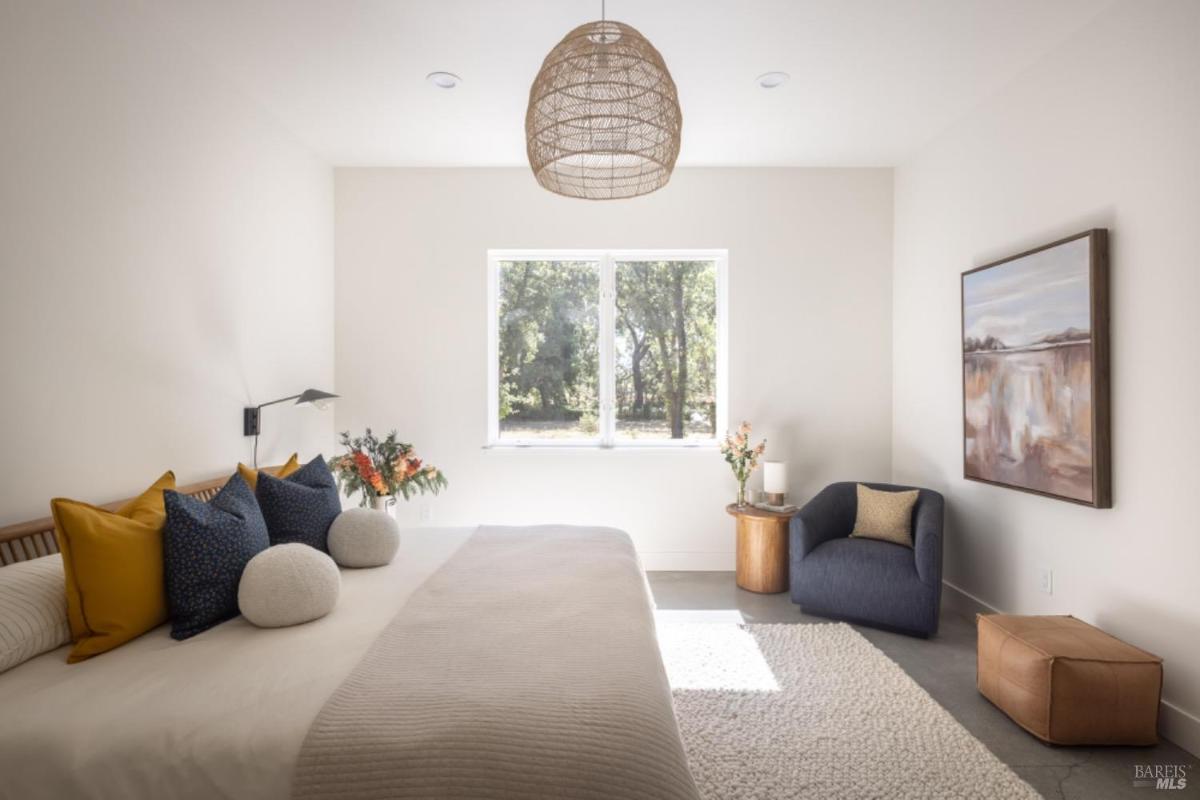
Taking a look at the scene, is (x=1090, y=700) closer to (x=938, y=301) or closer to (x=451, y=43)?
(x=938, y=301)

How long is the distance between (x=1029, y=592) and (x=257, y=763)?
10.8ft

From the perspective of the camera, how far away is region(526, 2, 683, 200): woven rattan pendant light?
1.78 m

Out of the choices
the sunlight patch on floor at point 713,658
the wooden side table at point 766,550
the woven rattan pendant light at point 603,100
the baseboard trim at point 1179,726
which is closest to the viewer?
the woven rattan pendant light at point 603,100

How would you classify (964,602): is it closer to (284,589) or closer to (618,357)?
(618,357)

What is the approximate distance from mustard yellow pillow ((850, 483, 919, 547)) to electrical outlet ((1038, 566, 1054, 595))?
2.07 feet

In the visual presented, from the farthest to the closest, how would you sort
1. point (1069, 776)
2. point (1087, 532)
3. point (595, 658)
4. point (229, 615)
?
point (1087, 532)
point (1069, 776)
point (229, 615)
point (595, 658)

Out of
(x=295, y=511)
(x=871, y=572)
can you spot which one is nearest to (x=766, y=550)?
(x=871, y=572)

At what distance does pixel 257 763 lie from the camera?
1.13 m

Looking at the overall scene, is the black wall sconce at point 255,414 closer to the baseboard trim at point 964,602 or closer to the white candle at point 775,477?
the white candle at point 775,477

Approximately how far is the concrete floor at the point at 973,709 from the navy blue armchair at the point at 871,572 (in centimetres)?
10

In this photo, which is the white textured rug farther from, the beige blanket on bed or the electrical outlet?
the electrical outlet

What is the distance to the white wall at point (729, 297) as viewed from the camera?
4168 mm

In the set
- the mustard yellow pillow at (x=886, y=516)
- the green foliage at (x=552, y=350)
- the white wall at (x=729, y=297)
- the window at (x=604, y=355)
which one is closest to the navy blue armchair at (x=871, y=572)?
the mustard yellow pillow at (x=886, y=516)

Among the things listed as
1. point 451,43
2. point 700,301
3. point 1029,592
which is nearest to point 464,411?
point 700,301
